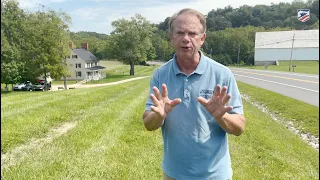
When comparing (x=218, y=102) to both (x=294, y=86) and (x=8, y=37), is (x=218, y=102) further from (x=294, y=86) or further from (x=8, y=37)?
(x=294, y=86)

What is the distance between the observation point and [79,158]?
4.91 meters

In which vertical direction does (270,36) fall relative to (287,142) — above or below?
above

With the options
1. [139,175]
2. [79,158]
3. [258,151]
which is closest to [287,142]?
[258,151]

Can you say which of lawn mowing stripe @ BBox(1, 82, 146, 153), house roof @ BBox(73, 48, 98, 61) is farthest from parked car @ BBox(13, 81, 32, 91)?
lawn mowing stripe @ BBox(1, 82, 146, 153)

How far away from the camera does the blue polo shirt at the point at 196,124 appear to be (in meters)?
2.20

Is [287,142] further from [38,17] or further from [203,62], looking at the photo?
[38,17]

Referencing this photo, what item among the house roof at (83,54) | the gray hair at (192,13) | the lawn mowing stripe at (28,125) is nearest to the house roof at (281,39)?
the house roof at (83,54)

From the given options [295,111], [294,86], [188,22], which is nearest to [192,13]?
[188,22]

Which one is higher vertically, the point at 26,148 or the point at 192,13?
the point at 192,13

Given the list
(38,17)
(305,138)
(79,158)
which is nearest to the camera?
(79,158)

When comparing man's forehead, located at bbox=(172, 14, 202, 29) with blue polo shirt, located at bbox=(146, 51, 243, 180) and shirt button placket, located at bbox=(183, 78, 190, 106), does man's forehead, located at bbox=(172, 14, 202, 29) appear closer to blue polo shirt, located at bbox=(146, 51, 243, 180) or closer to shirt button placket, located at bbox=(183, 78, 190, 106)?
blue polo shirt, located at bbox=(146, 51, 243, 180)

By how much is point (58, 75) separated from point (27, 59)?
218 inches

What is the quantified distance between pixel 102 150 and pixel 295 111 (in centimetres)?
945

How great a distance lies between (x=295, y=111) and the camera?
12328 mm
